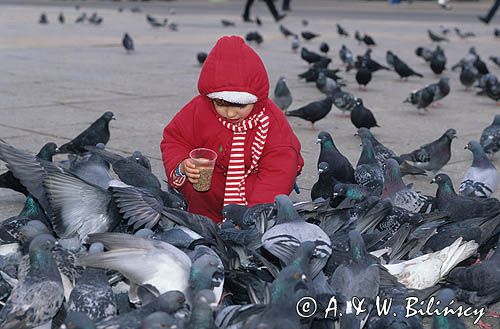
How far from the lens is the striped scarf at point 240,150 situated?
20.5ft

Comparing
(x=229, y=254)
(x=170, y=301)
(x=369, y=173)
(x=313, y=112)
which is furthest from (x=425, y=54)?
(x=170, y=301)

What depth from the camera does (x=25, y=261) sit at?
15.8ft

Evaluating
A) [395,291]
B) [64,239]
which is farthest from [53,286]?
[395,291]

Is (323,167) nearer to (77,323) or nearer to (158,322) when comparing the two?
(158,322)

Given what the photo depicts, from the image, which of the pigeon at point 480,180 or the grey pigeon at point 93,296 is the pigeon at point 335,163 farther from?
the grey pigeon at point 93,296

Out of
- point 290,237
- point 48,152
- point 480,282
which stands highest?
point 290,237

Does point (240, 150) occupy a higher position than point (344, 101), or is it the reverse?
point (240, 150)

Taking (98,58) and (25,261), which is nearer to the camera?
→ (25,261)

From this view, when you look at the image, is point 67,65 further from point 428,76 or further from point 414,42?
point 414,42

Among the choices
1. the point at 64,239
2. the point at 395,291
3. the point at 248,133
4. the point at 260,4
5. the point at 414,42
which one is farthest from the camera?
the point at 260,4

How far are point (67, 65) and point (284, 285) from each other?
12.9m

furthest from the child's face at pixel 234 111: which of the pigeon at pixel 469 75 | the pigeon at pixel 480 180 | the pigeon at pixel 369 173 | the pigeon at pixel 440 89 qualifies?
the pigeon at pixel 469 75

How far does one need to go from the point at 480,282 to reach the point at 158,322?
83.7 inches

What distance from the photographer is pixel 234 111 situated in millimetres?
6086
